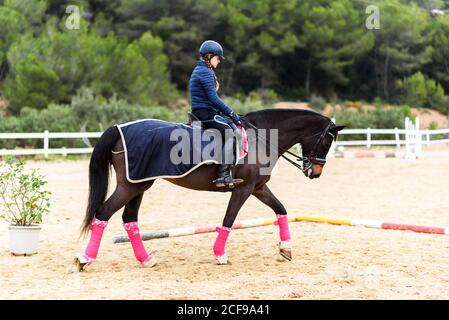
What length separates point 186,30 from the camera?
49.0m

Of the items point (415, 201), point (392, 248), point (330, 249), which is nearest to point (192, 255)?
point (330, 249)

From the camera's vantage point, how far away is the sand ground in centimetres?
571

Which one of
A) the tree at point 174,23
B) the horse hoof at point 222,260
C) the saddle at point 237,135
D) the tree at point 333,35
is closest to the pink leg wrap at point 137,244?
the horse hoof at point 222,260

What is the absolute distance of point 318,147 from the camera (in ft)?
24.5

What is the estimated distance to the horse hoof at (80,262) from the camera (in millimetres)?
6527

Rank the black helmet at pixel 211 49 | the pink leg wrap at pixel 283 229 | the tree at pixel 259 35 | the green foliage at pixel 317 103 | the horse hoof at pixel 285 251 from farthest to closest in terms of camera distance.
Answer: the green foliage at pixel 317 103 → the tree at pixel 259 35 → the pink leg wrap at pixel 283 229 → the horse hoof at pixel 285 251 → the black helmet at pixel 211 49

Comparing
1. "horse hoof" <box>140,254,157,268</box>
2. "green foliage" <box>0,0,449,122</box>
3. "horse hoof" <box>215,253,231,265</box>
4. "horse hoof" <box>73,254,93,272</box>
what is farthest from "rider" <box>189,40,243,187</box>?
"green foliage" <box>0,0,449,122</box>

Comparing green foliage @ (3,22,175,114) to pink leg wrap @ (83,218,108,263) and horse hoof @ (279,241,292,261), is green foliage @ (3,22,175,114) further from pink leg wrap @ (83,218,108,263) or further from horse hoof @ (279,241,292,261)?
horse hoof @ (279,241,292,261)

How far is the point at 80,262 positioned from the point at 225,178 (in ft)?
5.52

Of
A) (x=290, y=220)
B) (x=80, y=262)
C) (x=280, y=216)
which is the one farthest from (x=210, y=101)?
(x=290, y=220)

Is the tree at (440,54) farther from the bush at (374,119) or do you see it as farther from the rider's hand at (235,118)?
the rider's hand at (235,118)

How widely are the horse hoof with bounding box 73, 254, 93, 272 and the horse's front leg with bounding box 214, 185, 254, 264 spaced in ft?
4.44
